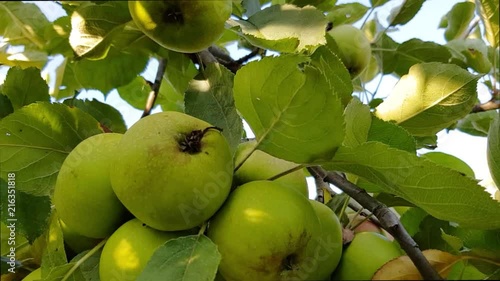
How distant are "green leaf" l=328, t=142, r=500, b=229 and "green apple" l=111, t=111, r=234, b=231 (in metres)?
0.17

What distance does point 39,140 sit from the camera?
104 centimetres

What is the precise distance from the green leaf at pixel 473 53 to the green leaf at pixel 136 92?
3.12ft

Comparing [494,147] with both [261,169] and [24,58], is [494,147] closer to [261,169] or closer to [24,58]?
[261,169]

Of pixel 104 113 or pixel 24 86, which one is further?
pixel 104 113

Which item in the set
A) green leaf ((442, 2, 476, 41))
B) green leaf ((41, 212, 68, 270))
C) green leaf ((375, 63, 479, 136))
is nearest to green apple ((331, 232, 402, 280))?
green leaf ((375, 63, 479, 136))

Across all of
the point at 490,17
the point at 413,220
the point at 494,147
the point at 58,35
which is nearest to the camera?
the point at 494,147

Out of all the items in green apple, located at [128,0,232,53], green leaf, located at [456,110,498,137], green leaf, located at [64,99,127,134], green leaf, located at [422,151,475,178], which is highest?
green apple, located at [128,0,232,53]

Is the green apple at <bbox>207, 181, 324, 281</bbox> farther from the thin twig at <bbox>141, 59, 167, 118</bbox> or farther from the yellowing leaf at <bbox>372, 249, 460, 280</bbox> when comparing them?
the thin twig at <bbox>141, 59, 167, 118</bbox>

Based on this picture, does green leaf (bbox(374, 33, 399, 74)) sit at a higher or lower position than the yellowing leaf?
lower

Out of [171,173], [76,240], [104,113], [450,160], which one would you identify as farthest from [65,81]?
[450,160]

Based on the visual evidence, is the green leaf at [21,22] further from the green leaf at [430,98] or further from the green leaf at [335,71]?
the green leaf at [430,98]

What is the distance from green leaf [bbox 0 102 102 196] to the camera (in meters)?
1.03

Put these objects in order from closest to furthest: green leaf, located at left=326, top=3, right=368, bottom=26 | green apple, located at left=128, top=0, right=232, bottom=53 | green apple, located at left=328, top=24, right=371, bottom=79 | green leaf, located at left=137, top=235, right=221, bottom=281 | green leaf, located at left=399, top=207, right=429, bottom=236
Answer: green leaf, located at left=137, top=235, right=221, bottom=281 → green apple, located at left=128, top=0, right=232, bottom=53 → green leaf, located at left=399, top=207, right=429, bottom=236 → green apple, located at left=328, top=24, right=371, bottom=79 → green leaf, located at left=326, top=3, right=368, bottom=26

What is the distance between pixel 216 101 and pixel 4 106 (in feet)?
1.66
